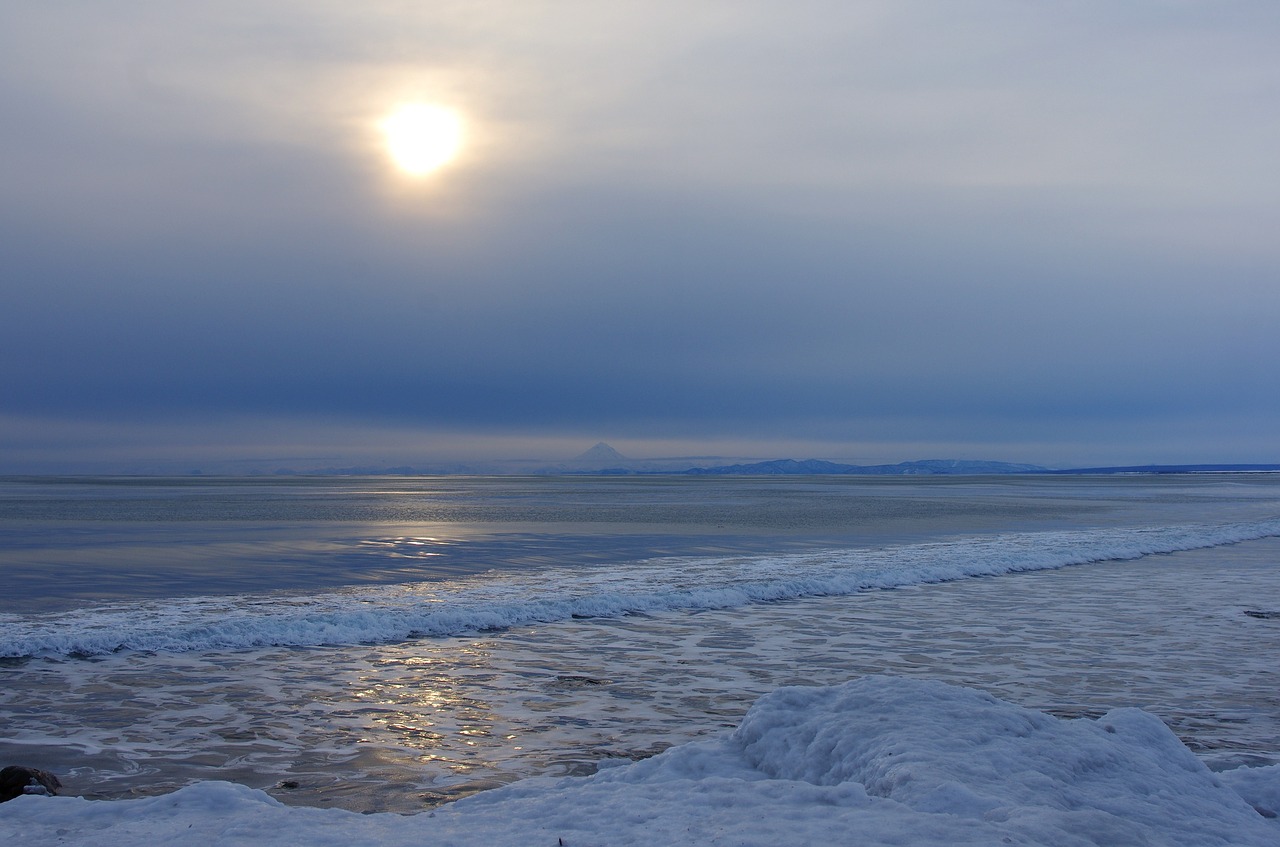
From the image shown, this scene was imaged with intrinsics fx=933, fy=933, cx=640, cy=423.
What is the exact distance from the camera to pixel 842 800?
779 cm

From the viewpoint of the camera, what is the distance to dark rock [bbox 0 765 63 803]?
838 cm

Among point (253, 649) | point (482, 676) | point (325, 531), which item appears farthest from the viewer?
point (325, 531)

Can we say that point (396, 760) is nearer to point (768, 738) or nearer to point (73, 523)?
point (768, 738)

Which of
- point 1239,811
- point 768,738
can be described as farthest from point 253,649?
point 1239,811

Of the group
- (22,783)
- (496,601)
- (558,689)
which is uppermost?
(22,783)

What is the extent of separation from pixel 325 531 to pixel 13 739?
1578 inches

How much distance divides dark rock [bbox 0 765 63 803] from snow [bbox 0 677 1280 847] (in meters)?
0.53

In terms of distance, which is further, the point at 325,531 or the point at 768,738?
the point at 325,531

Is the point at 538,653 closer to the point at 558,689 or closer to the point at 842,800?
the point at 558,689

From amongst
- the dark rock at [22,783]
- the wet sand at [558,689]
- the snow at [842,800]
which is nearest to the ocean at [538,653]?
the wet sand at [558,689]

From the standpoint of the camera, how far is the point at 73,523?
55.8 meters

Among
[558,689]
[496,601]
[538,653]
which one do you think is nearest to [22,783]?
[558,689]

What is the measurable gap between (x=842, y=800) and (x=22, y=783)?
7319 mm

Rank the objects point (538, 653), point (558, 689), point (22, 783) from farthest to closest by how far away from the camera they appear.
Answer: point (538, 653)
point (558, 689)
point (22, 783)
